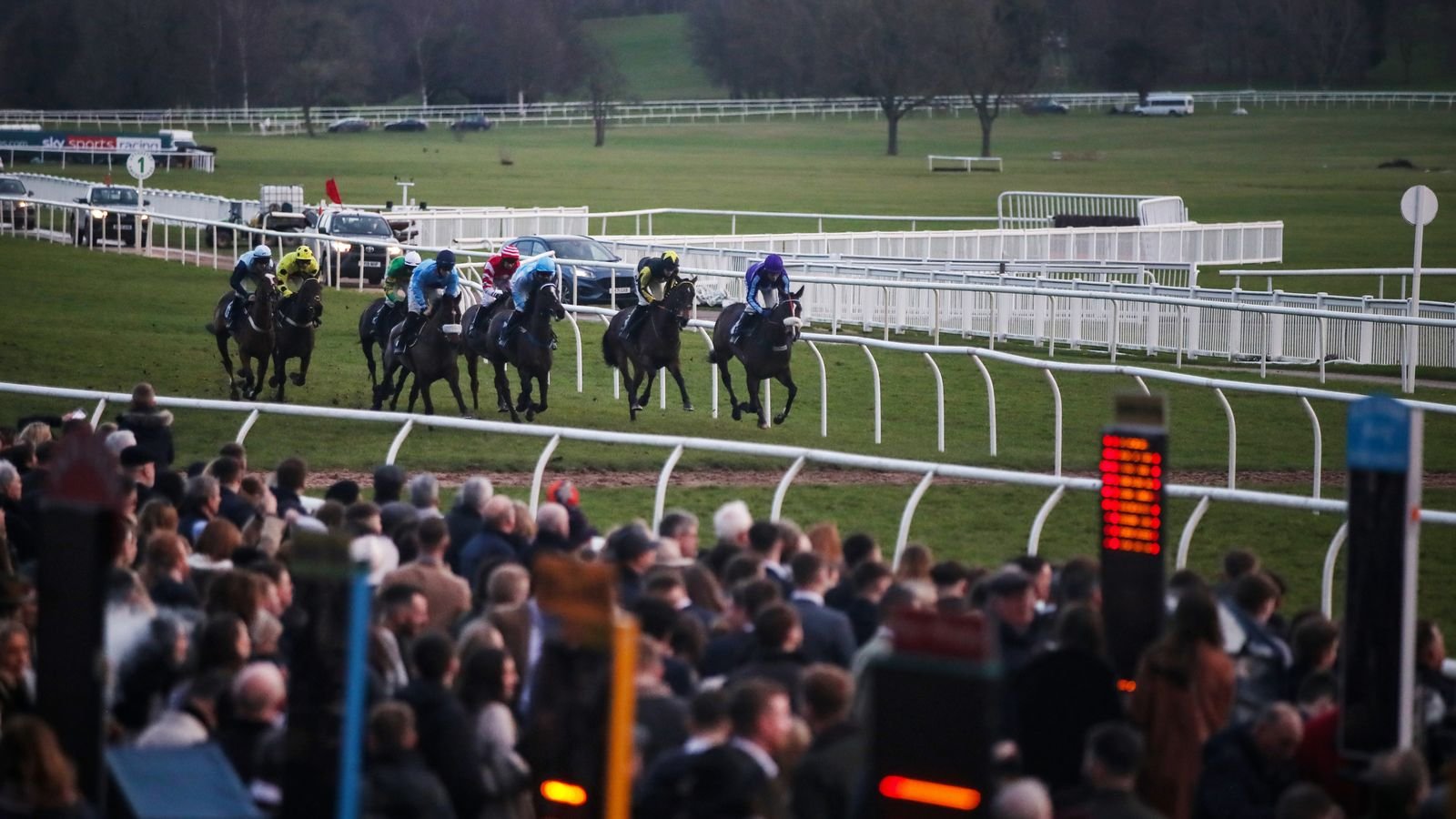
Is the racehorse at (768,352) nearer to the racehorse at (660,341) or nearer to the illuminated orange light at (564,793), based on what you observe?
the racehorse at (660,341)

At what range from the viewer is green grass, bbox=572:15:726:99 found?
93688 mm

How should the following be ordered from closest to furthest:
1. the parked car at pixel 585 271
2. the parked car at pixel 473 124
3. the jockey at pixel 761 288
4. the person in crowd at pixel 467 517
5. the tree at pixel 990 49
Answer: the person in crowd at pixel 467 517, the jockey at pixel 761 288, the parked car at pixel 585 271, the tree at pixel 990 49, the parked car at pixel 473 124

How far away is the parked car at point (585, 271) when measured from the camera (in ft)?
74.1

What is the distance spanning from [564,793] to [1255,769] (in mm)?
1742

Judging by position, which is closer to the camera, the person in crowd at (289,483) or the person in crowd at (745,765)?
the person in crowd at (745,765)

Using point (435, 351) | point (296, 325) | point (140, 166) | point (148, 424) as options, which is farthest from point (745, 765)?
point (140, 166)

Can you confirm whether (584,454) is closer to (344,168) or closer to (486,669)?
(486,669)

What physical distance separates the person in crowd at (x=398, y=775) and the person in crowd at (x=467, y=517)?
113 inches

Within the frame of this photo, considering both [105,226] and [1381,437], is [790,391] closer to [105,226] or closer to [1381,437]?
[1381,437]

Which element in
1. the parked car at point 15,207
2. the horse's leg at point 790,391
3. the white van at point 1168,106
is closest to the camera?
the horse's leg at point 790,391

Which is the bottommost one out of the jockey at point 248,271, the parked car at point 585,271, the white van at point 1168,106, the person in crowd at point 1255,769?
the person in crowd at point 1255,769

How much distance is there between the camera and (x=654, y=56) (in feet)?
338

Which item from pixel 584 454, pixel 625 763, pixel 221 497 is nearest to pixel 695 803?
pixel 625 763

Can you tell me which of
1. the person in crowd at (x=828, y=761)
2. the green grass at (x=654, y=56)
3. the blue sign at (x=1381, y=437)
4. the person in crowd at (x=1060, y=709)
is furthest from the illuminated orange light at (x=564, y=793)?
the green grass at (x=654, y=56)
